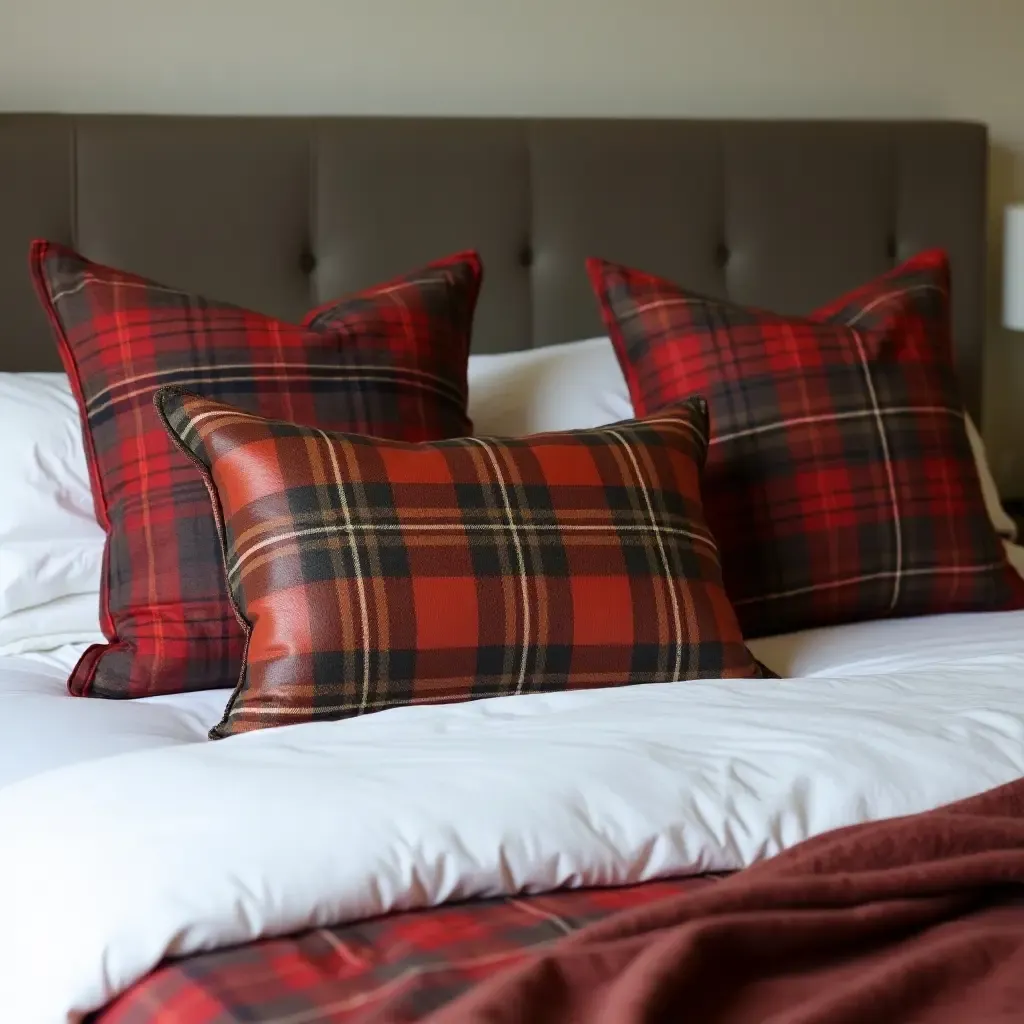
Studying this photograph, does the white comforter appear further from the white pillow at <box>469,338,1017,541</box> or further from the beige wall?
the beige wall

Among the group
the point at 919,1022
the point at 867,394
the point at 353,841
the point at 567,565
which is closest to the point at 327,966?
the point at 353,841

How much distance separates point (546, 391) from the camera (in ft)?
6.16

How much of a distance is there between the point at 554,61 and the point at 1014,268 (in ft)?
2.88

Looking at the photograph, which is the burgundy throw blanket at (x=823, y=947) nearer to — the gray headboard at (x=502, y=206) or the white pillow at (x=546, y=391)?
the white pillow at (x=546, y=391)

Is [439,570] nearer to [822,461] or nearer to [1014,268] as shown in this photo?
[822,461]

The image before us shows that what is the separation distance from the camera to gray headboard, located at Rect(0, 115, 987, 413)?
6.44ft

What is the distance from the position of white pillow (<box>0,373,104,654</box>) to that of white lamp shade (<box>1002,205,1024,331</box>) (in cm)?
161

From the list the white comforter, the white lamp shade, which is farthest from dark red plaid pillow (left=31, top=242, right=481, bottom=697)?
the white lamp shade

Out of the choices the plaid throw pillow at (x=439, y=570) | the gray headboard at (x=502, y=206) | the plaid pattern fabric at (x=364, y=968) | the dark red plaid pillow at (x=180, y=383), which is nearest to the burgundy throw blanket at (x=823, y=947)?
the plaid pattern fabric at (x=364, y=968)

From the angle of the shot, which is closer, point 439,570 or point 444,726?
point 444,726

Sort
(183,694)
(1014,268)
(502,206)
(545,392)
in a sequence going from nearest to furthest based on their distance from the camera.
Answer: (183,694), (545,392), (502,206), (1014,268)

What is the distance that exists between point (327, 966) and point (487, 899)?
14cm

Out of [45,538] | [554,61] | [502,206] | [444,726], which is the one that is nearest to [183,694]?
[45,538]

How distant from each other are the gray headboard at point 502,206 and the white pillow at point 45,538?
0.35 meters
